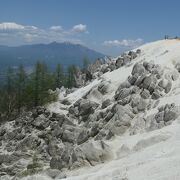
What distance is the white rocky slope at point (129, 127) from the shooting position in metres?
28.5

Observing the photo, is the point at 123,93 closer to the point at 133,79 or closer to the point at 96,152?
the point at 133,79

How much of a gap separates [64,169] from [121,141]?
→ 233 inches

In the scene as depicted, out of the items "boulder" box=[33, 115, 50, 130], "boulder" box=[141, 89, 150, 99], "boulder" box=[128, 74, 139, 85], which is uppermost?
"boulder" box=[128, 74, 139, 85]

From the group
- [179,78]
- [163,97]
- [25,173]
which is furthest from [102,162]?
[179,78]

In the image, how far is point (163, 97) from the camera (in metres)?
42.4

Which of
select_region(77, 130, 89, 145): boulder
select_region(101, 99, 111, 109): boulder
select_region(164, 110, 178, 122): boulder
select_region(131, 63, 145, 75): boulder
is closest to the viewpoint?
select_region(164, 110, 178, 122): boulder

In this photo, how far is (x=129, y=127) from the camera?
3934cm

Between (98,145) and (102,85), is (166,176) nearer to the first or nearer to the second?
(98,145)

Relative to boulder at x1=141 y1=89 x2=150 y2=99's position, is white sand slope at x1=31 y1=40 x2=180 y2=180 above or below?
below

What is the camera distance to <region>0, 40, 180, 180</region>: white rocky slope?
28.5 metres

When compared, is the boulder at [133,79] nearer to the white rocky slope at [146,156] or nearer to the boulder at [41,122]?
the white rocky slope at [146,156]

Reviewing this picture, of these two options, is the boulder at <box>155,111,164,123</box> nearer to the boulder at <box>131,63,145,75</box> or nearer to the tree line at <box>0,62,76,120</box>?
the boulder at <box>131,63,145,75</box>

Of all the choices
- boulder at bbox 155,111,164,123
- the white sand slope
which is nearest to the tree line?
boulder at bbox 155,111,164,123

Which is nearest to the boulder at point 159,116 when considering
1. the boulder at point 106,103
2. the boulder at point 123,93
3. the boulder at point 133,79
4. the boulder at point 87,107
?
the boulder at point 123,93
